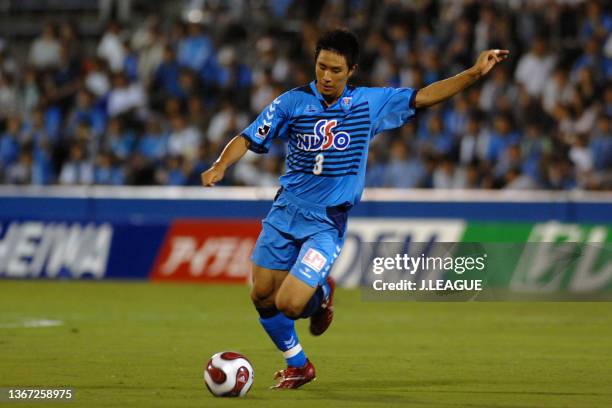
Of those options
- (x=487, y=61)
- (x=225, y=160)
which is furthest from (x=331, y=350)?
(x=487, y=61)

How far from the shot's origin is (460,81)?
853cm

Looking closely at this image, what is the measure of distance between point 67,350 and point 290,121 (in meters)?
3.43

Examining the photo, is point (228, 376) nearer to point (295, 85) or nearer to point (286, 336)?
point (286, 336)

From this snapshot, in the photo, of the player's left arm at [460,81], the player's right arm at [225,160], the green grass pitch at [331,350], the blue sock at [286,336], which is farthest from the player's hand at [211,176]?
the player's left arm at [460,81]

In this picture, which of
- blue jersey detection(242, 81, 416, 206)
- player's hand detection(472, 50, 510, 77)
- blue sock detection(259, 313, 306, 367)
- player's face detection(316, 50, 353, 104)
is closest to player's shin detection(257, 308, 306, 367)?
blue sock detection(259, 313, 306, 367)

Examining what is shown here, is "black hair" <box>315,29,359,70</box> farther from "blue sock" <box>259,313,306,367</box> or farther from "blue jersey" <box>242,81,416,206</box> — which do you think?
"blue sock" <box>259,313,306,367</box>

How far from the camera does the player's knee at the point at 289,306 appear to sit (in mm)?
8531

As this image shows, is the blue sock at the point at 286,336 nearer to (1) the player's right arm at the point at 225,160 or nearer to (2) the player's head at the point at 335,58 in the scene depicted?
(1) the player's right arm at the point at 225,160

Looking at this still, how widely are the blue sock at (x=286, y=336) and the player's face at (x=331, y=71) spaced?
1601 millimetres

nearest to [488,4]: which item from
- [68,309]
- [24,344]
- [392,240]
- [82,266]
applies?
[392,240]

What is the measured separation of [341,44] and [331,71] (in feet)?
0.63

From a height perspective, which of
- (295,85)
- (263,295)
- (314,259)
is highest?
(314,259)

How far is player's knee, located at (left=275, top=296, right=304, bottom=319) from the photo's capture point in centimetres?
853

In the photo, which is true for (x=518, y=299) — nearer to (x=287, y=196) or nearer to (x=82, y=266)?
(x=82, y=266)
